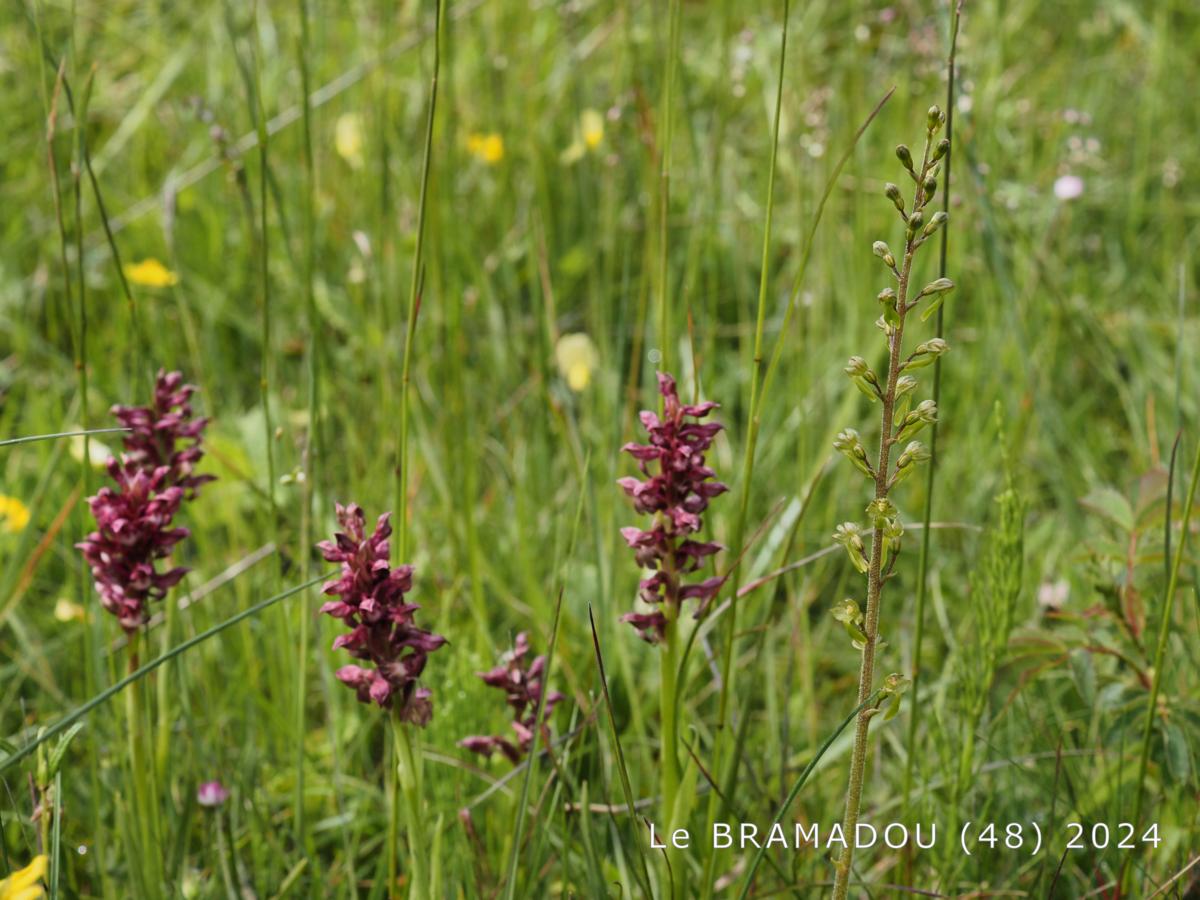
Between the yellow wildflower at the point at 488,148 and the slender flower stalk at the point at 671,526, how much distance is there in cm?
184

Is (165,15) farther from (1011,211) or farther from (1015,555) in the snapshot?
(1015,555)

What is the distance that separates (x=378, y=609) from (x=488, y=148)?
2.08 m

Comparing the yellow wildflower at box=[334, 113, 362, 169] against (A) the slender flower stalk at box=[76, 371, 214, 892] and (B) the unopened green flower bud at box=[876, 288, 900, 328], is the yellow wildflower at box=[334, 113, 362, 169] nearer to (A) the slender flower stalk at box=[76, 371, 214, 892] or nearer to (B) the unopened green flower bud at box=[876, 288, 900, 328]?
(A) the slender flower stalk at box=[76, 371, 214, 892]

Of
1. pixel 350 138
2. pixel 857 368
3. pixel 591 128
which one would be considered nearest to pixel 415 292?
pixel 857 368

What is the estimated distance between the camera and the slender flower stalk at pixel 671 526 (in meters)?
1.09

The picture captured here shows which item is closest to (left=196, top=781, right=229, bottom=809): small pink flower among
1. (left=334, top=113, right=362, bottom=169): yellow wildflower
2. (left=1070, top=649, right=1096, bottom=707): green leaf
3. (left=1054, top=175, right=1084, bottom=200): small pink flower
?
(left=1070, top=649, right=1096, bottom=707): green leaf

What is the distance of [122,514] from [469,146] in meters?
2.04

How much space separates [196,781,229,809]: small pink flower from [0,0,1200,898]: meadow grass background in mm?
25

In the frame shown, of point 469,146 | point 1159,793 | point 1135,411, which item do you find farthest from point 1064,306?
point 469,146

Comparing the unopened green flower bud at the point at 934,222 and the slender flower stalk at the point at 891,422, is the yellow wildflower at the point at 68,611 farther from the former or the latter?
the unopened green flower bud at the point at 934,222

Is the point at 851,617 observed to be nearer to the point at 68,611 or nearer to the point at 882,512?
the point at 882,512

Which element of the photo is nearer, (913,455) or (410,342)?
(913,455)

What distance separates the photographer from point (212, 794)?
1.41 meters

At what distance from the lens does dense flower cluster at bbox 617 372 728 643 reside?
3.56 ft
